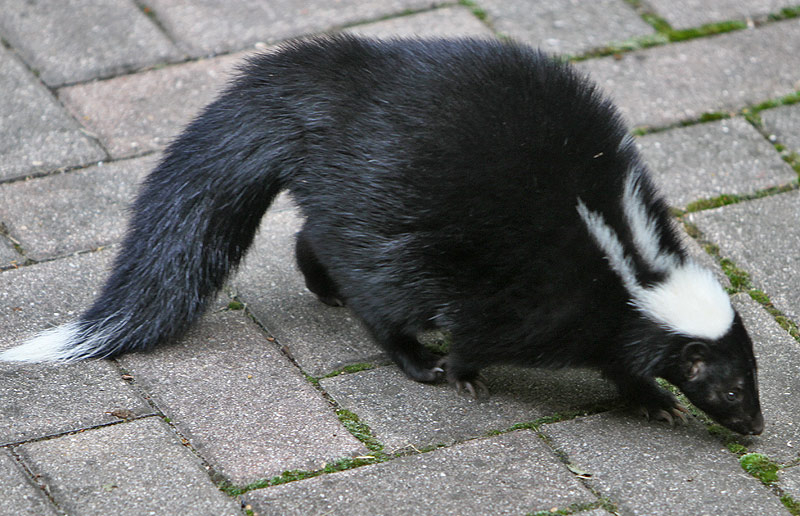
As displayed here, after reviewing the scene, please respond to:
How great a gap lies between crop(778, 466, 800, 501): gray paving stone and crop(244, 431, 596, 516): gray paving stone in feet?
1.78

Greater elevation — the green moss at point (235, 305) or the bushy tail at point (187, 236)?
the bushy tail at point (187, 236)

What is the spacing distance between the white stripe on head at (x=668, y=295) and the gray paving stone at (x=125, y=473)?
125cm

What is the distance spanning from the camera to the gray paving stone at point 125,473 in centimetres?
293

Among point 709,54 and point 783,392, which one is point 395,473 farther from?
point 709,54

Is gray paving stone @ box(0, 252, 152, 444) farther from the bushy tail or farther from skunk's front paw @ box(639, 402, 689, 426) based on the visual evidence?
skunk's front paw @ box(639, 402, 689, 426)

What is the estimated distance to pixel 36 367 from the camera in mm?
3465

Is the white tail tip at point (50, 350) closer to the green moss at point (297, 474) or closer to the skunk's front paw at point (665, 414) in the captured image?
the green moss at point (297, 474)

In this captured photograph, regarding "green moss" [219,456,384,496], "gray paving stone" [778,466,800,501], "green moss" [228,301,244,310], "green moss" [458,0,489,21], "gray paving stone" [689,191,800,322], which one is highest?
"green moss" [458,0,489,21]

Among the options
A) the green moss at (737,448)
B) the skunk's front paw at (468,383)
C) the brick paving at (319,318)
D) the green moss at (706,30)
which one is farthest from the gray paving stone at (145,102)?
the green moss at (737,448)

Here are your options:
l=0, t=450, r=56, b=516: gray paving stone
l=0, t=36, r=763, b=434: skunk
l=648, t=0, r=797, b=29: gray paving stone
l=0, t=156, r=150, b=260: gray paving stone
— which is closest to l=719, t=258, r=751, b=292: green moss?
l=0, t=36, r=763, b=434: skunk

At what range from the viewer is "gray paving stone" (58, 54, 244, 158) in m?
4.64

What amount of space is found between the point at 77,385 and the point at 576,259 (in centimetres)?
152

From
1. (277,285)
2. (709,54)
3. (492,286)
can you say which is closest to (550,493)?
(492,286)

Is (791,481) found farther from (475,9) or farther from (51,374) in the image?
(475,9)
